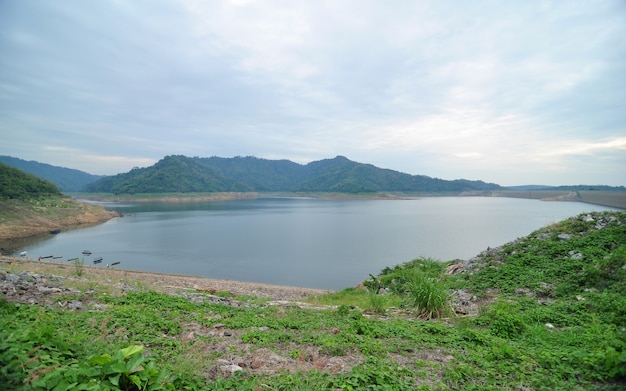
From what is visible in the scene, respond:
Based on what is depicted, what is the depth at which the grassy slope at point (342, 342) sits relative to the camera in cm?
327

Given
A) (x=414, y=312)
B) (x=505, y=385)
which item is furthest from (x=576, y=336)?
(x=414, y=312)

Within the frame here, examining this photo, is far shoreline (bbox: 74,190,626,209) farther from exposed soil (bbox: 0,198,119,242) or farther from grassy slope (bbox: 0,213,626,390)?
grassy slope (bbox: 0,213,626,390)

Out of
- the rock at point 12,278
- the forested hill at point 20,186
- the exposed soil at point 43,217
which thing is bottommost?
the exposed soil at point 43,217

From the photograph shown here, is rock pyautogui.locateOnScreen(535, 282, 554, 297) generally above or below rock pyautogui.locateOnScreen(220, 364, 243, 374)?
below

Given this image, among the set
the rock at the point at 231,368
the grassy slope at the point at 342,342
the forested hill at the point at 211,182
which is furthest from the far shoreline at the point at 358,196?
the rock at the point at 231,368

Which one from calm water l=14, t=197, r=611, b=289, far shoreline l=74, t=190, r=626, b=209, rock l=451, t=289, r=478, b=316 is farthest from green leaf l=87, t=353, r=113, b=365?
far shoreline l=74, t=190, r=626, b=209

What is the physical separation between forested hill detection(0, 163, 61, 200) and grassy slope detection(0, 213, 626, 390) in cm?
5557

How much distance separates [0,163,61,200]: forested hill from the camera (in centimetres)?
4616

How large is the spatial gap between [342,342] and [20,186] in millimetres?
Answer: 64985

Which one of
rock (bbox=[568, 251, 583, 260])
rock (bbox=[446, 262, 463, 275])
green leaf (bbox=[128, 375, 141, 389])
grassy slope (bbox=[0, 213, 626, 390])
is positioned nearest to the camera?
green leaf (bbox=[128, 375, 141, 389])

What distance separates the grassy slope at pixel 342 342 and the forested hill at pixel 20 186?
2188 inches

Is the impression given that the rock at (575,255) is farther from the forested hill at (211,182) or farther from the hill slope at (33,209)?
the forested hill at (211,182)

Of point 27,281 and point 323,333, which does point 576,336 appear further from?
point 27,281

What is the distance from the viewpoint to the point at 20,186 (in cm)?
4922
